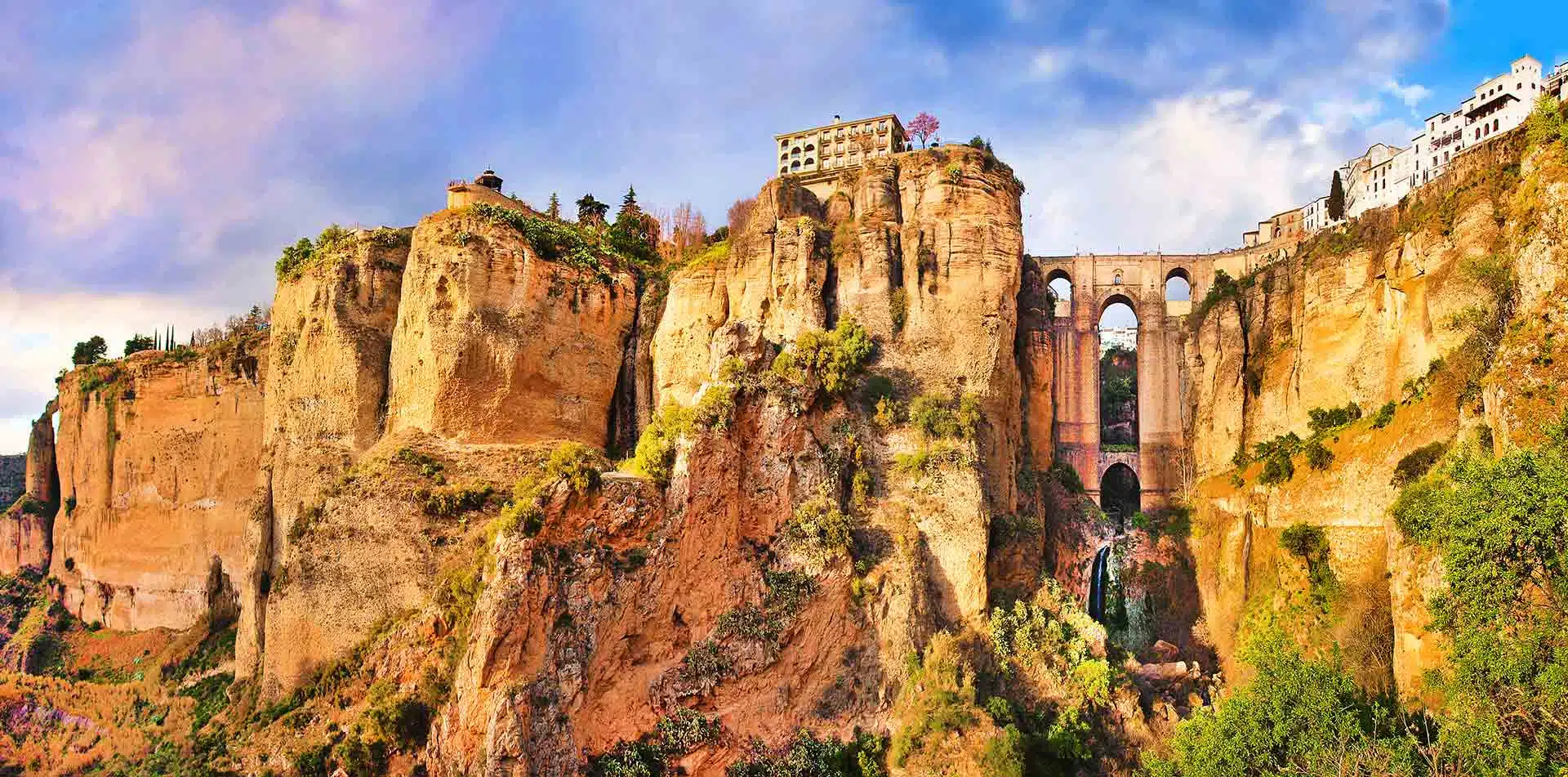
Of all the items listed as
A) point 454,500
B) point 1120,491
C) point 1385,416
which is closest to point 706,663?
point 454,500

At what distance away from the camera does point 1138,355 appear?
3978 cm

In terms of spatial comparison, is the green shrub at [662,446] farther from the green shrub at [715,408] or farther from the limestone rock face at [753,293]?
the limestone rock face at [753,293]

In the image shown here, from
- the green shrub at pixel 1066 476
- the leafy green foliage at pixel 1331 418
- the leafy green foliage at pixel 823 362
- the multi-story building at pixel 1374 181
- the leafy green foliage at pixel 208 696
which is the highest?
the multi-story building at pixel 1374 181

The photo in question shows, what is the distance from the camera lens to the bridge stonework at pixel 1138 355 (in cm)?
3816

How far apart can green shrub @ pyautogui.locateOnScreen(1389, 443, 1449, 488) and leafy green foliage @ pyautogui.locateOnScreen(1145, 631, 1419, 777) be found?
622cm

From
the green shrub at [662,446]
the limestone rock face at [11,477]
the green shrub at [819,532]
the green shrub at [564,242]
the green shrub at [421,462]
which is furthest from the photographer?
the limestone rock face at [11,477]

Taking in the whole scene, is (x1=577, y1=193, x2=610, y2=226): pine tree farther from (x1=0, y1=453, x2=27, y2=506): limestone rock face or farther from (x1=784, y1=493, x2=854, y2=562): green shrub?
(x1=0, y1=453, x2=27, y2=506): limestone rock face

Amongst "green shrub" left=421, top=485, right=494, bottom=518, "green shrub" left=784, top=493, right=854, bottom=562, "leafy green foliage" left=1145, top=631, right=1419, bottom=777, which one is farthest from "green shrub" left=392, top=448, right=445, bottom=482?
"leafy green foliage" left=1145, top=631, right=1419, bottom=777

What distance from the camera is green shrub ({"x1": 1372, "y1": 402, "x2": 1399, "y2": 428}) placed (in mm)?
26055

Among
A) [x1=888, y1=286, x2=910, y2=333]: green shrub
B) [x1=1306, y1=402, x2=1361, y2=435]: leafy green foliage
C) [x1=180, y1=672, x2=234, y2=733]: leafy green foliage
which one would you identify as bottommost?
[x1=180, y1=672, x2=234, y2=733]: leafy green foliage

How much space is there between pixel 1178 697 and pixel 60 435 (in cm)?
4690

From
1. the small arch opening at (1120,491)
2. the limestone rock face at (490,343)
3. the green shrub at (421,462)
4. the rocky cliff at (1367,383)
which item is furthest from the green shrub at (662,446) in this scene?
the small arch opening at (1120,491)

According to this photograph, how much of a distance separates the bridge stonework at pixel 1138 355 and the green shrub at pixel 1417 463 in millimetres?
13090

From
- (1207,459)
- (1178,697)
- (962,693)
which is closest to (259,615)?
(962,693)
